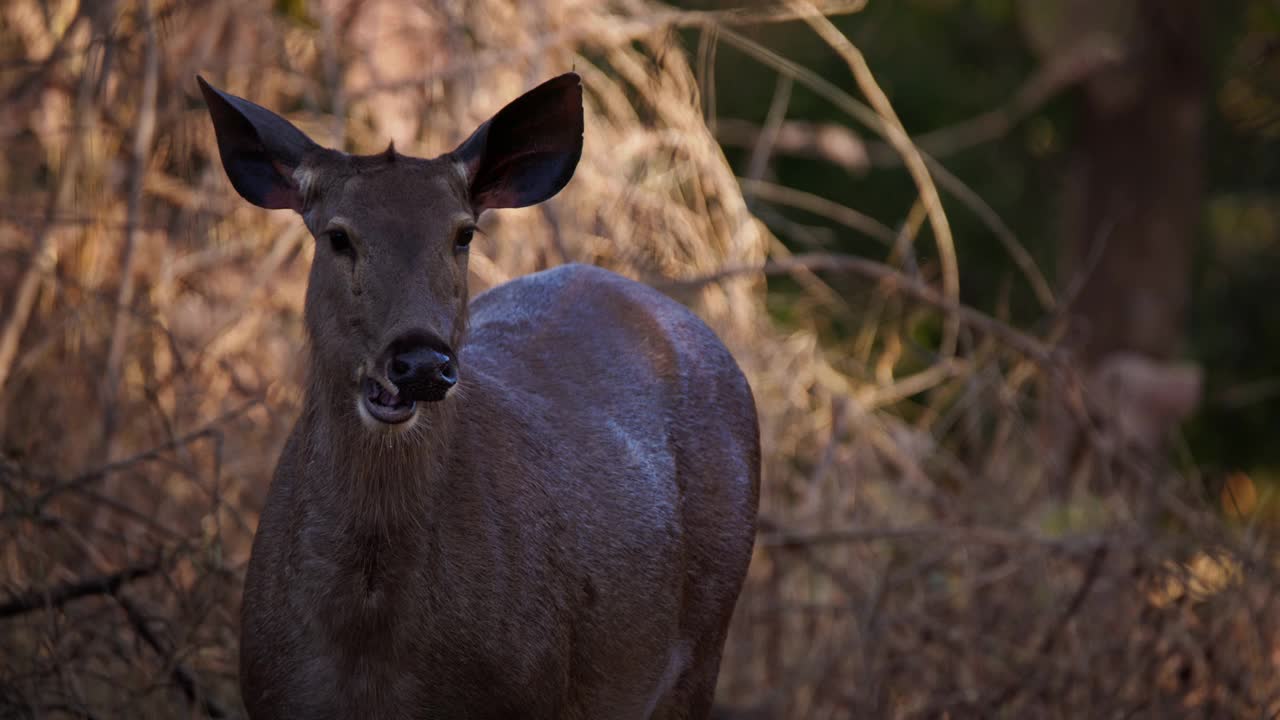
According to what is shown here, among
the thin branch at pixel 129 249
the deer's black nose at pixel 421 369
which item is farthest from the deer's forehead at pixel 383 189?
the thin branch at pixel 129 249

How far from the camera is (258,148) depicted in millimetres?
4234

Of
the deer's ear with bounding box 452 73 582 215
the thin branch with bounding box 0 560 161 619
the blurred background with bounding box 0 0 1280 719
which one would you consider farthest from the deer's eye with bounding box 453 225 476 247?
the thin branch with bounding box 0 560 161 619

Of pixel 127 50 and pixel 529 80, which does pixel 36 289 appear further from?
pixel 529 80

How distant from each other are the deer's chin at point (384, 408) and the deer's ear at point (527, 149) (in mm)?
667

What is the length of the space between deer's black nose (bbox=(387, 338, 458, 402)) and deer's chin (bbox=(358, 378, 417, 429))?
112 mm

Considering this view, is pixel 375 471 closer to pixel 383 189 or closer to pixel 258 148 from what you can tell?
pixel 383 189

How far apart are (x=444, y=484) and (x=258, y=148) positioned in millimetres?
972

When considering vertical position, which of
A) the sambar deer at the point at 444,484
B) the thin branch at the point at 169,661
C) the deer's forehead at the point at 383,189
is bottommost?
the thin branch at the point at 169,661

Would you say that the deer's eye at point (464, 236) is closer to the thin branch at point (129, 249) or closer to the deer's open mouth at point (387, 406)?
the deer's open mouth at point (387, 406)

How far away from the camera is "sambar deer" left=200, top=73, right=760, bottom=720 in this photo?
12.9ft

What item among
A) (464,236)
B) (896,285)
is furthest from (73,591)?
(896,285)

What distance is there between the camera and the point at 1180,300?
1244 centimetres

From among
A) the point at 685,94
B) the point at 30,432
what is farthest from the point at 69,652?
the point at 685,94

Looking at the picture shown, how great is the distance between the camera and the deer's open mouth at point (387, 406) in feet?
12.6
